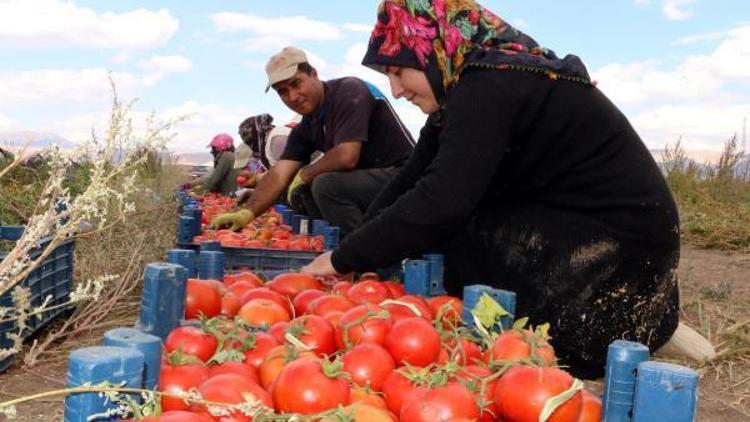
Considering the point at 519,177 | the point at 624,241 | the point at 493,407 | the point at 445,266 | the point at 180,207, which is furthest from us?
the point at 180,207

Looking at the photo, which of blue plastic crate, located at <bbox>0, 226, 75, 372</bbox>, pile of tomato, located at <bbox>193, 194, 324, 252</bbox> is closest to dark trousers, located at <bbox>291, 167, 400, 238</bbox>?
pile of tomato, located at <bbox>193, 194, 324, 252</bbox>

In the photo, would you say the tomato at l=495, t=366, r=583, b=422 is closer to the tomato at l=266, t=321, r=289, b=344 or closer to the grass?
the tomato at l=266, t=321, r=289, b=344

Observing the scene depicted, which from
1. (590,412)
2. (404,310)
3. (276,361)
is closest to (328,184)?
(404,310)

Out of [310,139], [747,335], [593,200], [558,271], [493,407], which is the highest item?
[310,139]

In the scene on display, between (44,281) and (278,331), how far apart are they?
202cm

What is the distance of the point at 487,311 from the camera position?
7.29 ft

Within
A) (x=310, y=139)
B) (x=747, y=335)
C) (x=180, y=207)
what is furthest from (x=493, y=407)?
(x=180, y=207)

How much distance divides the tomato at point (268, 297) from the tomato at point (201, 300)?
13 cm

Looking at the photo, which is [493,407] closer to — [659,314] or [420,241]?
[420,241]

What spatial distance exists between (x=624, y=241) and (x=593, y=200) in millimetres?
184

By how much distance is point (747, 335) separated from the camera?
4.13 meters

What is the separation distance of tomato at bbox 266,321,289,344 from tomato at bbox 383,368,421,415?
1.41 ft

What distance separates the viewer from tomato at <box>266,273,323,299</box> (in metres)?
2.92

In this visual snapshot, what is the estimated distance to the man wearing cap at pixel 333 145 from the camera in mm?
4883
